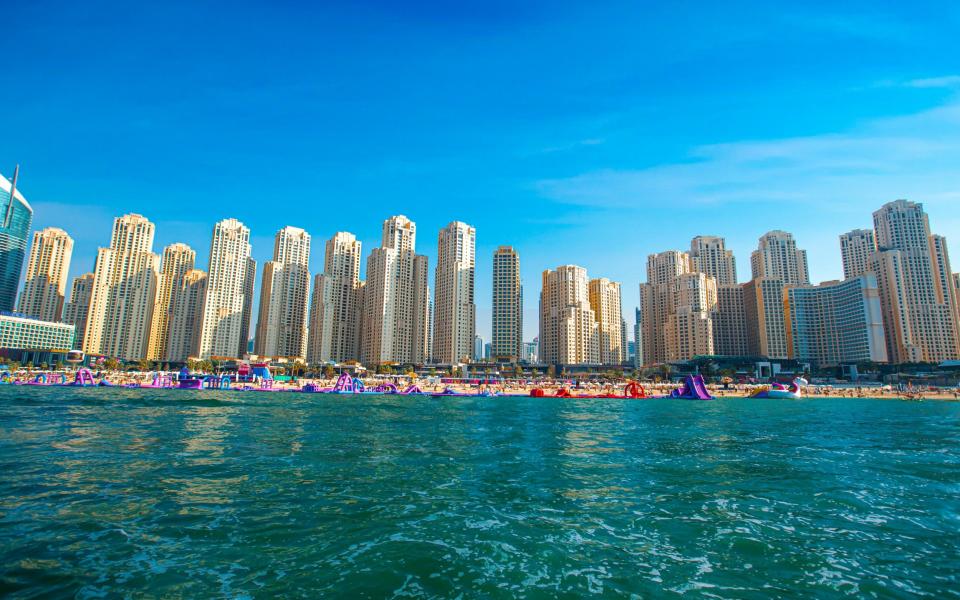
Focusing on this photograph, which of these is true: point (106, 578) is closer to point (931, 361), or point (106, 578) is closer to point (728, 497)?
point (728, 497)

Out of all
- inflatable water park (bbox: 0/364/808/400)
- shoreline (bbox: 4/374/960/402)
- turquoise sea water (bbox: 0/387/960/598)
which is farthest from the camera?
shoreline (bbox: 4/374/960/402)

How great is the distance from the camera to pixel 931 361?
577ft

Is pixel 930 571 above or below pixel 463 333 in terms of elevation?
below

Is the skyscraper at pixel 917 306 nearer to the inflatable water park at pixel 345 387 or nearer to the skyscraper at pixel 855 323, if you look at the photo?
the skyscraper at pixel 855 323

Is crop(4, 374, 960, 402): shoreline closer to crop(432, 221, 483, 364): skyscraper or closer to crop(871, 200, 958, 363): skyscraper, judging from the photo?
crop(432, 221, 483, 364): skyscraper

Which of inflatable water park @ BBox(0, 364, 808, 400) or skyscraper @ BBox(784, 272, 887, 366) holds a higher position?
skyscraper @ BBox(784, 272, 887, 366)

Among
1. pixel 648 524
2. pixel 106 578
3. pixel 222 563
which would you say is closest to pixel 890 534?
pixel 648 524

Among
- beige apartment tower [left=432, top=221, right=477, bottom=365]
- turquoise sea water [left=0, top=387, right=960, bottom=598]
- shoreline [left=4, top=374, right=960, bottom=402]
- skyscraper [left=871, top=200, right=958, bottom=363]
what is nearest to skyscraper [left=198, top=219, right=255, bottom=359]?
shoreline [left=4, top=374, right=960, bottom=402]

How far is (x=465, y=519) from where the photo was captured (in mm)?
15703

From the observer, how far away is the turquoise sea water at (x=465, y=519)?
1092 centimetres

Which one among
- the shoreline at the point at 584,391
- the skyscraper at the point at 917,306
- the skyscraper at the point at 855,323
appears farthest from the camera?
the skyscraper at the point at 917,306

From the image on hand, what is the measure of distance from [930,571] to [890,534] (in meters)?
3.32

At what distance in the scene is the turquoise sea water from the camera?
35.8ft

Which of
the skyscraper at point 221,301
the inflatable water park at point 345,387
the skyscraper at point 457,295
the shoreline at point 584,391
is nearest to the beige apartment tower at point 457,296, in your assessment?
the skyscraper at point 457,295
